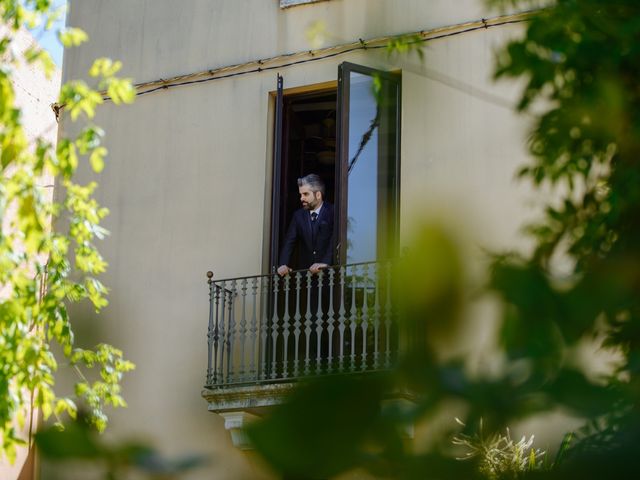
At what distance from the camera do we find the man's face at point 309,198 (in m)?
9.18

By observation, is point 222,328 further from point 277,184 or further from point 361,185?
point 361,185

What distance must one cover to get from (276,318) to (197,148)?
1724mm

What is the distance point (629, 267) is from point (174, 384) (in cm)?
834

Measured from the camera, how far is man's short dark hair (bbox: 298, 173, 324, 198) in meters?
9.23

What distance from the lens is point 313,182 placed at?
925 cm

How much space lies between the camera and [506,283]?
0.86 m

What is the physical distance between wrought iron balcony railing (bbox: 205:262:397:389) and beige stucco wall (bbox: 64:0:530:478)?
0.24 metres

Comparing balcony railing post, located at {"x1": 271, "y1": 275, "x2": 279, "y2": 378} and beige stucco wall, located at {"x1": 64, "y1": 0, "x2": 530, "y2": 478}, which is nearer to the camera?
balcony railing post, located at {"x1": 271, "y1": 275, "x2": 279, "y2": 378}

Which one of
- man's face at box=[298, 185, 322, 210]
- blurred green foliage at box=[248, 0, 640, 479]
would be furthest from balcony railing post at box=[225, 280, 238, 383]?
blurred green foliage at box=[248, 0, 640, 479]

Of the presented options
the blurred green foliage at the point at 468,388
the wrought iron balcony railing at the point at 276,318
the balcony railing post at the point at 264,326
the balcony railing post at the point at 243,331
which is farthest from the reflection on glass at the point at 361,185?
the blurred green foliage at the point at 468,388

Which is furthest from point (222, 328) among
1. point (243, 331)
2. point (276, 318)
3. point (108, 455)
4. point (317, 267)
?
point (108, 455)

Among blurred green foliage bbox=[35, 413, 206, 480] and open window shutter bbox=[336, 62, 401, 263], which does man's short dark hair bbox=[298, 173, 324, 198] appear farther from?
blurred green foliage bbox=[35, 413, 206, 480]

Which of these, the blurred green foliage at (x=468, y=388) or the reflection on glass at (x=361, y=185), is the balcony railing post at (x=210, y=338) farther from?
the blurred green foliage at (x=468, y=388)

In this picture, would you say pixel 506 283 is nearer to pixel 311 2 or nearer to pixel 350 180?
pixel 350 180
